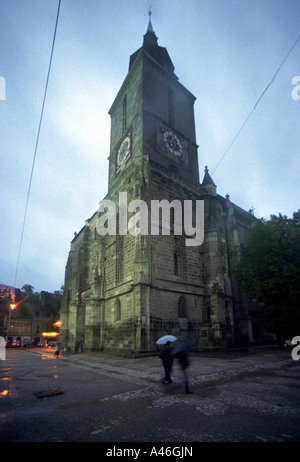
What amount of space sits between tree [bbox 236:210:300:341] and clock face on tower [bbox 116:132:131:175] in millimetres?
12553

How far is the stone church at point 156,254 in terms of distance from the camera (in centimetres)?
1606

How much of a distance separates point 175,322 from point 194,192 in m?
10.9

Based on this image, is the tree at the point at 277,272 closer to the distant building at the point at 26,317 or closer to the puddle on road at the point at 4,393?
the puddle on road at the point at 4,393

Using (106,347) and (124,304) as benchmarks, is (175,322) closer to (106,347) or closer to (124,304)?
(124,304)

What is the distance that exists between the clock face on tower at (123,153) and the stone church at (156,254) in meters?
0.12

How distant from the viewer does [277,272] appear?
16.4 metres

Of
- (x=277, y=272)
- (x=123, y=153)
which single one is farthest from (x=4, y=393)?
(x=123, y=153)

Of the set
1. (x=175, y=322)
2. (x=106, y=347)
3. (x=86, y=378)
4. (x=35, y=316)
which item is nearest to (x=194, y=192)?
(x=175, y=322)

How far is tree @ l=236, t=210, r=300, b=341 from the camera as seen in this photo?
16.2 m

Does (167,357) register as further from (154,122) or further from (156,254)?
(154,122)

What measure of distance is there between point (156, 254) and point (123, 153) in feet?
36.8

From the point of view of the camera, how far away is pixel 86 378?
332 inches

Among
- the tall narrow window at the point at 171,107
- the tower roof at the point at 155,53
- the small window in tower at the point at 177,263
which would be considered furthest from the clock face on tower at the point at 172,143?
the small window in tower at the point at 177,263

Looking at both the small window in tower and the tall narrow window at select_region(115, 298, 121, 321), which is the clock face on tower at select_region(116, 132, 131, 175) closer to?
the small window in tower
